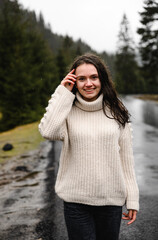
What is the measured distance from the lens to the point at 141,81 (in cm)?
6188

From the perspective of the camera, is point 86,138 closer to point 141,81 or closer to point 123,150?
point 123,150

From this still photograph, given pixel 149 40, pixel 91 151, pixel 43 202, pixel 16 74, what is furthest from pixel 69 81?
pixel 149 40

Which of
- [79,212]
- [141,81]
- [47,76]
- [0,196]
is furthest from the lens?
[141,81]

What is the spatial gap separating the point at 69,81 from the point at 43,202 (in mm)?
2992

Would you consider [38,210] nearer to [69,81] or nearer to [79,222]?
[79,222]

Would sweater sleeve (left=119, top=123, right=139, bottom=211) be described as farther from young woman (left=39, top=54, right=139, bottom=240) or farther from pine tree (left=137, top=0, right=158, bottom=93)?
pine tree (left=137, top=0, right=158, bottom=93)

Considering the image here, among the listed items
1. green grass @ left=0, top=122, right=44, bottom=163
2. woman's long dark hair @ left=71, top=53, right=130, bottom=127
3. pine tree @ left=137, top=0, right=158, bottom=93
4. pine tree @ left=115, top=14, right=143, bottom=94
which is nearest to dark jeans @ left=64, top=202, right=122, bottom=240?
woman's long dark hair @ left=71, top=53, right=130, bottom=127

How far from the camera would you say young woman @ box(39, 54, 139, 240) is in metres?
1.94

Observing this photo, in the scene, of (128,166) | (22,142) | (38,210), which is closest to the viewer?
(128,166)

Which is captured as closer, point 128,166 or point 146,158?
point 128,166

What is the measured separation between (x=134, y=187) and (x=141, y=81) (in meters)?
62.1

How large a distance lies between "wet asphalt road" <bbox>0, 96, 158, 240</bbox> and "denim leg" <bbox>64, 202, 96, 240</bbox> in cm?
150

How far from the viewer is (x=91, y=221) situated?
195 centimetres

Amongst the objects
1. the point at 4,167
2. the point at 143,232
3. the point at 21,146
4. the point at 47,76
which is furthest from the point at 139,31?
the point at 143,232
